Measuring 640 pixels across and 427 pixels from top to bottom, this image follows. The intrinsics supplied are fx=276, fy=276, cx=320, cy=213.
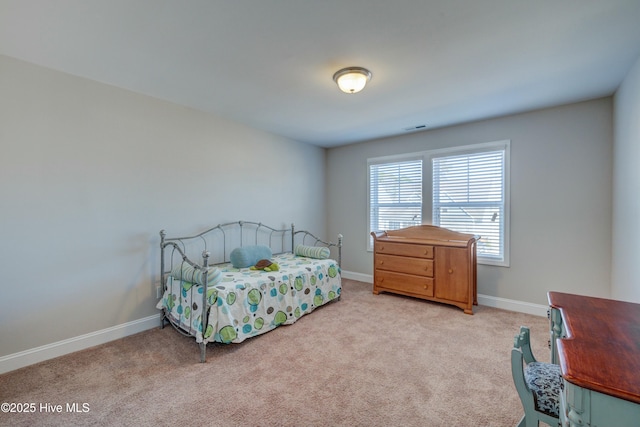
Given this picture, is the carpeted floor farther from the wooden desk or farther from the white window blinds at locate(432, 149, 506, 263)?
the white window blinds at locate(432, 149, 506, 263)

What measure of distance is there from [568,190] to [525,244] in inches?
29.4

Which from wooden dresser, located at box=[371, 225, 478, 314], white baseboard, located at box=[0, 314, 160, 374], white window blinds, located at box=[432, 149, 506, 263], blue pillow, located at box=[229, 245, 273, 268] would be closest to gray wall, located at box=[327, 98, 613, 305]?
white window blinds, located at box=[432, 149, 506, 263]

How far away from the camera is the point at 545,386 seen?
1234 millimetres

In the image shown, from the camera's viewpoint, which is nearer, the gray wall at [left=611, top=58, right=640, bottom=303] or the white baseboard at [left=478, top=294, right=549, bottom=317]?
the gray wall at [left=611, top=58, right=640, bottom=303]

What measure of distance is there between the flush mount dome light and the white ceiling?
0.06 meters

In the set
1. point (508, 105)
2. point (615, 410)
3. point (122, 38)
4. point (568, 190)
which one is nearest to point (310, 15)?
point (122, 38)

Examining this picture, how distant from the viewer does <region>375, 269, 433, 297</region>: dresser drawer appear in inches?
143

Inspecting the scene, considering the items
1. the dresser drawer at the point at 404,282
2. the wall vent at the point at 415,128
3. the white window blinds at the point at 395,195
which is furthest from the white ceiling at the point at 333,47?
the dresser drawer at the point at 404,282

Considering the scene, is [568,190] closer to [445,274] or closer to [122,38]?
[445,274]

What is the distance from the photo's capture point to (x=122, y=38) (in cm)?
190

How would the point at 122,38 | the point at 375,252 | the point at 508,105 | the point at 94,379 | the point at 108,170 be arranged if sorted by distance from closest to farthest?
the point at 122,38 < the point at 94,379 < the point at 108,170 < the point at 508,105 < the point at 375,252

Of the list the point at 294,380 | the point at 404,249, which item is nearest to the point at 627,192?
the point at 404,249

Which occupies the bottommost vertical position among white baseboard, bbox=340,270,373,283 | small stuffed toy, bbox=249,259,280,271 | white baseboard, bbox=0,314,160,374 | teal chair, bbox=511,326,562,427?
white baseboard, bbox=0,314,160,374

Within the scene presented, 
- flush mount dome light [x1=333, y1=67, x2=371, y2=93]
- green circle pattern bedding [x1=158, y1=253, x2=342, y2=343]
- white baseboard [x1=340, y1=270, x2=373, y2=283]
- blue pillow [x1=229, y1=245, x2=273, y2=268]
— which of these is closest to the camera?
flush mount dome light [x1=333, y1=67, x2=371, y2=93]
